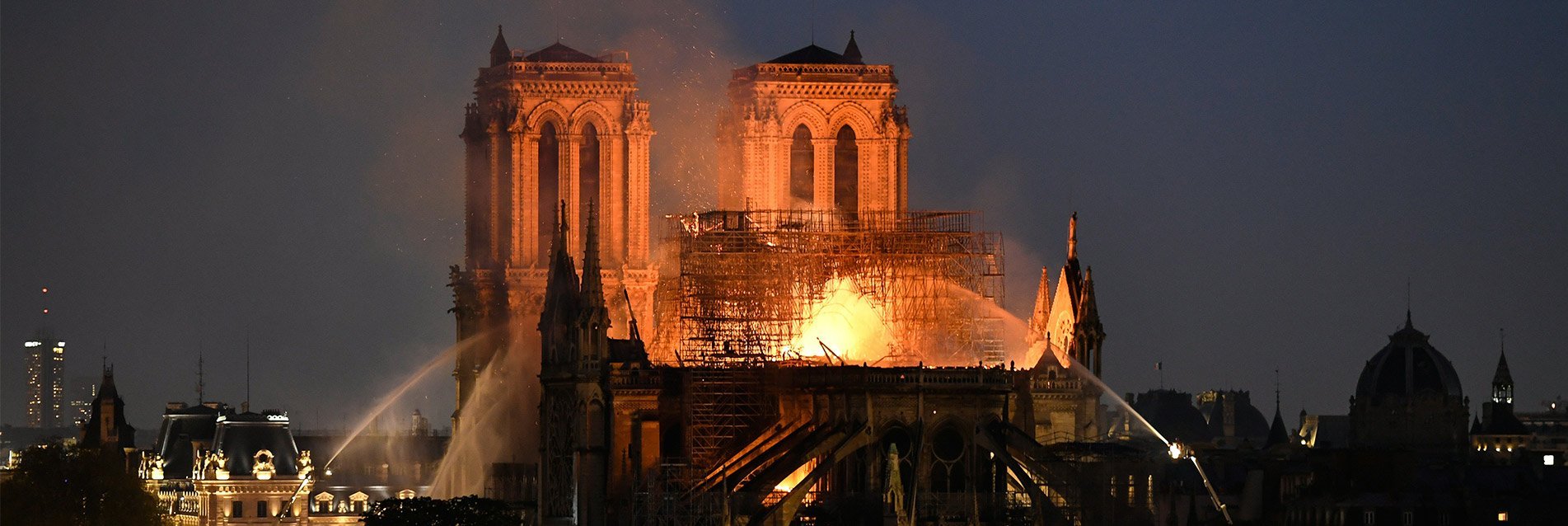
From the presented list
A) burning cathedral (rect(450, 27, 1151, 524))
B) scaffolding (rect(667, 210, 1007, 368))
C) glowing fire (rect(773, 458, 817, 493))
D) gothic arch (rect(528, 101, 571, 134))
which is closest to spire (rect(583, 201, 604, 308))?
burning cathedral (rect(450, 27, 1151, 524))

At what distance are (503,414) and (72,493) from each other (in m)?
18.4

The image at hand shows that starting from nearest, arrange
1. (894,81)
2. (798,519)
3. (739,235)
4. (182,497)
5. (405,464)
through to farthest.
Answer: (798,519), (739,235), (894,81), (182,497), (405,464)

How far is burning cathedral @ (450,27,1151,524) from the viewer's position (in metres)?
113

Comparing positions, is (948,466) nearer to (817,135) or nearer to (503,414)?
(817,135)

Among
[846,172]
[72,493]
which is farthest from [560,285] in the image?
[72,493]

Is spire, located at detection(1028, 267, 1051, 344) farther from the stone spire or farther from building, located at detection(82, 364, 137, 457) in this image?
building, located at detection(82, 364, 137, 457)

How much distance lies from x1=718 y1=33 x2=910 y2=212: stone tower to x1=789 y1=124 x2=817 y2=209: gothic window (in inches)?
1.1

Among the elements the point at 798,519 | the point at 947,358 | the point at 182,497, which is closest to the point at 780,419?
the point at 798,519

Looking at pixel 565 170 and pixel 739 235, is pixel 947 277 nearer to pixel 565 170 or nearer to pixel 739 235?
pixel 739 235

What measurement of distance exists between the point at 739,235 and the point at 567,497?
1253 cm

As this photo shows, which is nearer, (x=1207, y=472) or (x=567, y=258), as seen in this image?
(x=567, y=258)

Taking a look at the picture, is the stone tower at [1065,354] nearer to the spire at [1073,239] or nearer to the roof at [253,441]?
the spire at [1073,239]

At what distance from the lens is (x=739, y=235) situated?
12238 centimetres

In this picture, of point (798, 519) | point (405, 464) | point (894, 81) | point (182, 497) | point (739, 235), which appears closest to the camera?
point (798, 519)
